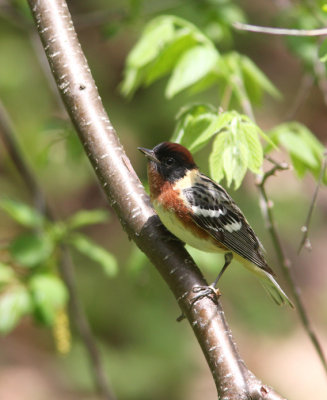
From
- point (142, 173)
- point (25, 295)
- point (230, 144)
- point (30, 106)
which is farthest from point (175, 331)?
point (230, 144)

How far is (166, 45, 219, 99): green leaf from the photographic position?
8.14 feet

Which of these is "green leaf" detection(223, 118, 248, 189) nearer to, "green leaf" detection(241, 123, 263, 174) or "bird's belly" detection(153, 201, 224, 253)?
"green leaf" detection(241, 123, 263, 174)

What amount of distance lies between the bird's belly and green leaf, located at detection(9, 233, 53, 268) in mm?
894

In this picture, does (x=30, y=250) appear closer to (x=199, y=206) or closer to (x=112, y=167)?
(x=199, y=206)

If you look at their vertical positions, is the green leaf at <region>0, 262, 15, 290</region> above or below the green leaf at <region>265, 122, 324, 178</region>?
above

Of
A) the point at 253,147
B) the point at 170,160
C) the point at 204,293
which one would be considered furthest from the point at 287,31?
the point at 204,293

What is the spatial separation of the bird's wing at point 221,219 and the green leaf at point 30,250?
3.06ft

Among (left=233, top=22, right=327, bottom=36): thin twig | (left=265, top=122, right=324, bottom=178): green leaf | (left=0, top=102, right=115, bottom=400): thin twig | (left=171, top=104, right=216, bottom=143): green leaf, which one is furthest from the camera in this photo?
(left=0, top=102, right=115, bottom=400): thin twig

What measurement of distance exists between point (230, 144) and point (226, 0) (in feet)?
5.55

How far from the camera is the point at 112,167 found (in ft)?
7.09

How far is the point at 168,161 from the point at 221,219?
338 millimetres

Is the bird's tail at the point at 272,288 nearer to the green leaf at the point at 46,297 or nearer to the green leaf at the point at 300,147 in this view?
the green leaf at the point at 300,147

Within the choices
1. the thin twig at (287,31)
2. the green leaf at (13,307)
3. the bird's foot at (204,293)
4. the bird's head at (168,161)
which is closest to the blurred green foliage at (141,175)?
the green leaf at (13,307)

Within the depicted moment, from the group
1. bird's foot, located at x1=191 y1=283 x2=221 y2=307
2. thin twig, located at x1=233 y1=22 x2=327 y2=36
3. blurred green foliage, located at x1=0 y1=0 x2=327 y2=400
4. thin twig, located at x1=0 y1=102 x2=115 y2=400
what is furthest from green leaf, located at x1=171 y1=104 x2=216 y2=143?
thin twig, located at x1=0 y1=102 x2=115 y2=400
